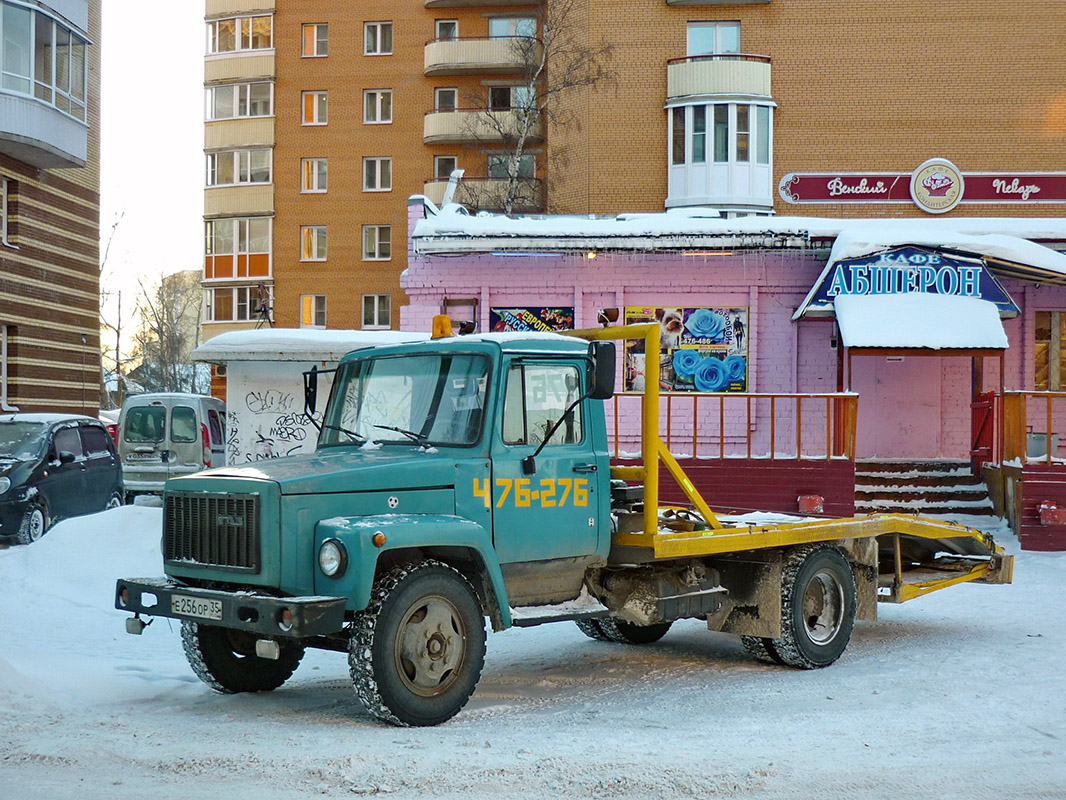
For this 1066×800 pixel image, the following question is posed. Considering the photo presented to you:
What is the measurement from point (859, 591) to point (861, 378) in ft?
36.0

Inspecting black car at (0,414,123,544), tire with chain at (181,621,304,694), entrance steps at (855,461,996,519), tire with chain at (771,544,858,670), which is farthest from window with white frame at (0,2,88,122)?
tire with chain at (771,544,858,670)

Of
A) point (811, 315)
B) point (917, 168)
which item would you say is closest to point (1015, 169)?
point (917, 168)

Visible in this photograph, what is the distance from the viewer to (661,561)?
8430 mm

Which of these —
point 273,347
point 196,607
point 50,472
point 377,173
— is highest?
point 377,173

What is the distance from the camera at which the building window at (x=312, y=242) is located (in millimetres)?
46094

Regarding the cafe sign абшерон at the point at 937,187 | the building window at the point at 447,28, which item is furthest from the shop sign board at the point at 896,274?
the building window at the point at 447,28

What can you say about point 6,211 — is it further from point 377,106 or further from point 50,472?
point 377,106

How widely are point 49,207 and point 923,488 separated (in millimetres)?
23174

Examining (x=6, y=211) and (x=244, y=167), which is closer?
(x=6, y=211)

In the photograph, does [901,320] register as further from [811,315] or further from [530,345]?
[530,345]

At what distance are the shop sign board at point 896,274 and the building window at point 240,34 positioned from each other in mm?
34304

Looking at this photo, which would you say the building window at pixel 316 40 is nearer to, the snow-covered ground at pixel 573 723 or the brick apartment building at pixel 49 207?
the brick apartment building at pixel 49 207

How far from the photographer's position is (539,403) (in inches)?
302

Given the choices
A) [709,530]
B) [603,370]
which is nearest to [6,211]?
[709,530]
